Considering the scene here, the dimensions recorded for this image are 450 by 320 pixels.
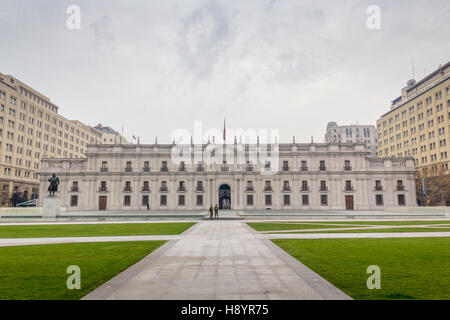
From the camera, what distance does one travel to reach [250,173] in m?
56.0

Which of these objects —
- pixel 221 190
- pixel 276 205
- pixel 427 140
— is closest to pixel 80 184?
pixel 221 190

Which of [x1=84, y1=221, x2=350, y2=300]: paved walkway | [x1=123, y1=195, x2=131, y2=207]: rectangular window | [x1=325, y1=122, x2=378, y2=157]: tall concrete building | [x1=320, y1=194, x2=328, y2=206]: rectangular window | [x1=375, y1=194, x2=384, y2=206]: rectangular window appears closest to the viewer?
[x1=84, y1=221, x2=350, y2=300]: paved walkway

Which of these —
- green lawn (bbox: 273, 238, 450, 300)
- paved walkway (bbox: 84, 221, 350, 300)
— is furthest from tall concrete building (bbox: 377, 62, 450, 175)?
paved walkway (bbox: 84, 221, 350, 300)

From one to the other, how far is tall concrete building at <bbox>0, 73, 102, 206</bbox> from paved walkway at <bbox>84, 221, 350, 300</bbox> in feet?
199

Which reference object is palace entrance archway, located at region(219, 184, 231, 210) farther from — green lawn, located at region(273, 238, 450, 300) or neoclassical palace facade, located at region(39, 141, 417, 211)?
green lawn, located at region(273, 238, 450, 300)

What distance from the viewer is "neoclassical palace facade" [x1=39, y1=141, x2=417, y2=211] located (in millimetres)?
54750

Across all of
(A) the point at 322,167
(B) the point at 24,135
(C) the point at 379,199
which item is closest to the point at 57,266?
(A) the point at 322,167

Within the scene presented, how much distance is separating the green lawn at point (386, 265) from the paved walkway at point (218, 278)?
60 cm

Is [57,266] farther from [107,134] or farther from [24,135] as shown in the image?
[107,134]

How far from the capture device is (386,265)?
28.2ft

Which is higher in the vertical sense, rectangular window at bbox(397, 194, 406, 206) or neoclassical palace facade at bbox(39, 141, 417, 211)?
neoclassical palace facade at bbox(39, 141, 417, 211)

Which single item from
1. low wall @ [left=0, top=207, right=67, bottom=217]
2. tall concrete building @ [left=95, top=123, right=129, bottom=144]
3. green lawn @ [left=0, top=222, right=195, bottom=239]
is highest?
tall concrete building @ [left=95, top=123, right=129, bottom=144]

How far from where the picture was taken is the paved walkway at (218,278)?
5957mm
